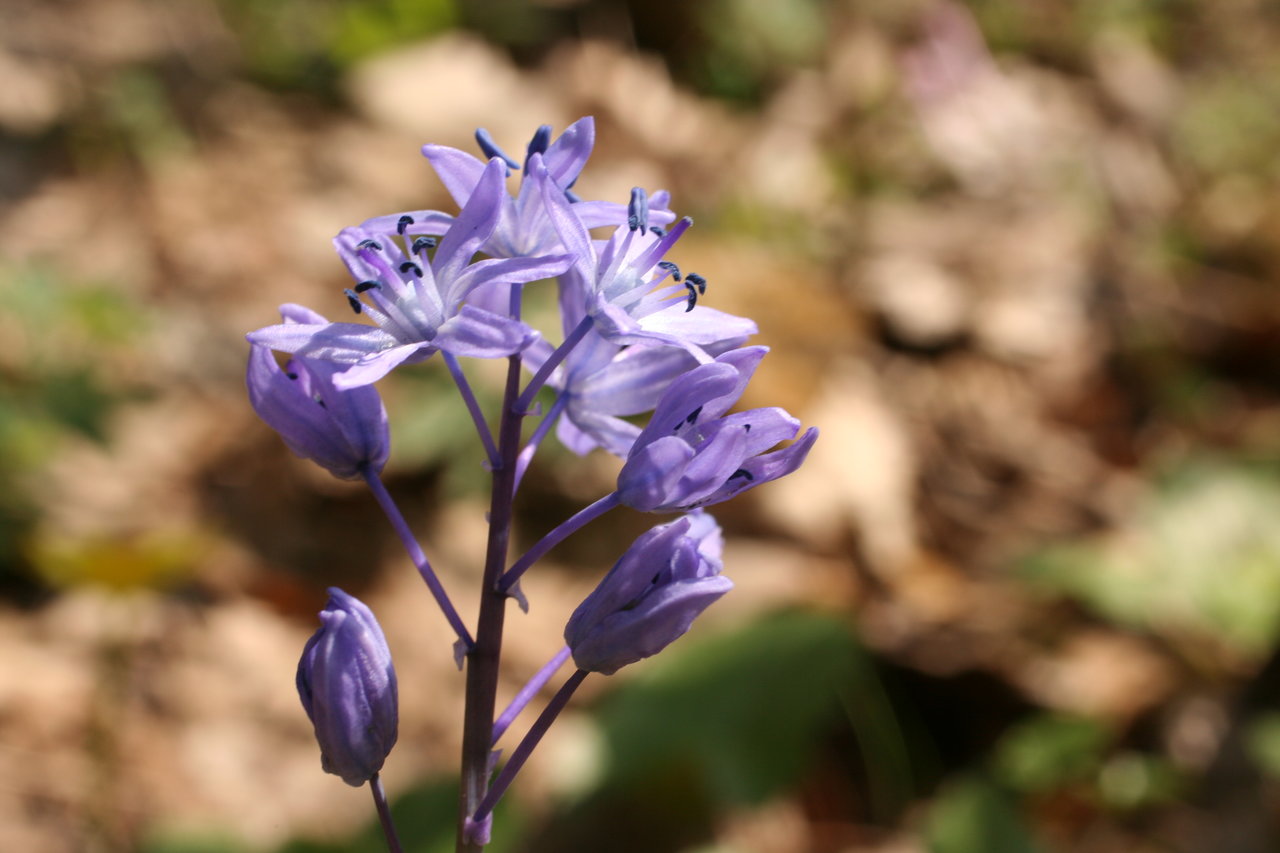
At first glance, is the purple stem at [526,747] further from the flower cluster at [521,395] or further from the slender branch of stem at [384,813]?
the slender branch of stem at [384,813]

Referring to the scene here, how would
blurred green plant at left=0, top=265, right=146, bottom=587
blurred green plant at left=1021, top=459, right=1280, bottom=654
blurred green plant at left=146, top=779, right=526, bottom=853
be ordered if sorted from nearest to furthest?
blurred green plant at left=146, top=779, right=526, bottom=853 → blurred green plant at left=0, top=265, right=146, bottom=587 → blurred green plant at left=1021, top=459, right=1280, bottom=654

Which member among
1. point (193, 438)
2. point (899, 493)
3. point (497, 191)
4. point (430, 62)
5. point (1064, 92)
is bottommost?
point (193, 438)

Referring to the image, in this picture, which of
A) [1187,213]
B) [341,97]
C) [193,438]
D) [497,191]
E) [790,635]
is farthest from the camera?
[1187,213]

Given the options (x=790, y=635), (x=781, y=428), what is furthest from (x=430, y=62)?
(x=781, y=428)

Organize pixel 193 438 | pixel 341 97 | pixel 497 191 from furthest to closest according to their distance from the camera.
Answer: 1. pixel 341 97
2. pixel 193 438
3. pixel 497 191

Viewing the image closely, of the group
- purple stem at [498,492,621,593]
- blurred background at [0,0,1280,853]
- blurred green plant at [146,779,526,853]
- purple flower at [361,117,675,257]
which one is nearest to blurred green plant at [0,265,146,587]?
blurred background at [0,0,1280,853]

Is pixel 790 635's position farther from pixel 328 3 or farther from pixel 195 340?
pixel 328 3

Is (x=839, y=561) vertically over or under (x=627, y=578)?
under

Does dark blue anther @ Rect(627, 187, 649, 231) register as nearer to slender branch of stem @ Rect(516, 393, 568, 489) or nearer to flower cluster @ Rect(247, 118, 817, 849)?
flower cluster @ Rect(247, 118, 817, 849)
